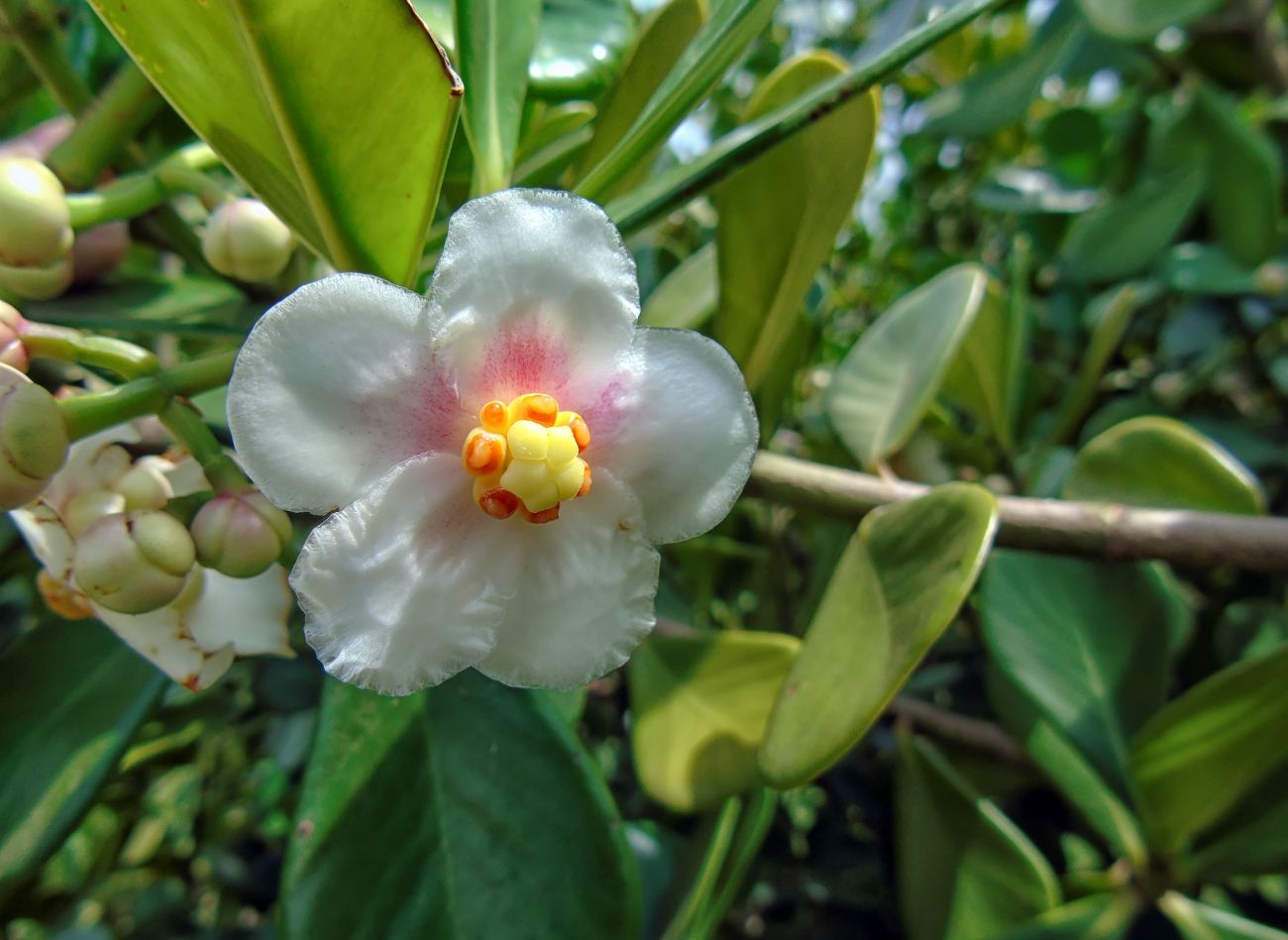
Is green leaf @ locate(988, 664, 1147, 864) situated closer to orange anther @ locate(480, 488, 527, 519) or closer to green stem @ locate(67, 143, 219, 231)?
orange anther @ locate(480, 488, 527, 519)

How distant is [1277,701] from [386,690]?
89 cm

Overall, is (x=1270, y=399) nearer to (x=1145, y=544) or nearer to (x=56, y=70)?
(x=1145, y=544)

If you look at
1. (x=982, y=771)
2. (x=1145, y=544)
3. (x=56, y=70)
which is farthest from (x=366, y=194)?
(x=982, y=771)

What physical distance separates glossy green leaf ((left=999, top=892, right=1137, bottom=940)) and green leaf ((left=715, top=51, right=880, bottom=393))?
68 centimetres

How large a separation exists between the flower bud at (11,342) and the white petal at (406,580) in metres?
0.23

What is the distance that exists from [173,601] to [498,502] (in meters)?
0.30

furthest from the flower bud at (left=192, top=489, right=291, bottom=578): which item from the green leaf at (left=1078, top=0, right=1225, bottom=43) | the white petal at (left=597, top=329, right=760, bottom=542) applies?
the green leaf at (left=1078, top=0, right=1225, bottom=43)

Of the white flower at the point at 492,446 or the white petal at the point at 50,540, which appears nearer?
the white flower at the point at 492,446

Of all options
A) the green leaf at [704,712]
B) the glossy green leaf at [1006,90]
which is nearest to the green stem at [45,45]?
the green leaf at [704,712]

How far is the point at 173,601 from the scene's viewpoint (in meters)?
0.73

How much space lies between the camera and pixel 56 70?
86 cm

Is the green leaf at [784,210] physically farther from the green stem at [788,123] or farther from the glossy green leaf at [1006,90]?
the glossy green leaf at [1006,90]

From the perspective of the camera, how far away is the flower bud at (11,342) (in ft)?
1.96

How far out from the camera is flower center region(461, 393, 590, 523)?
0.59m
